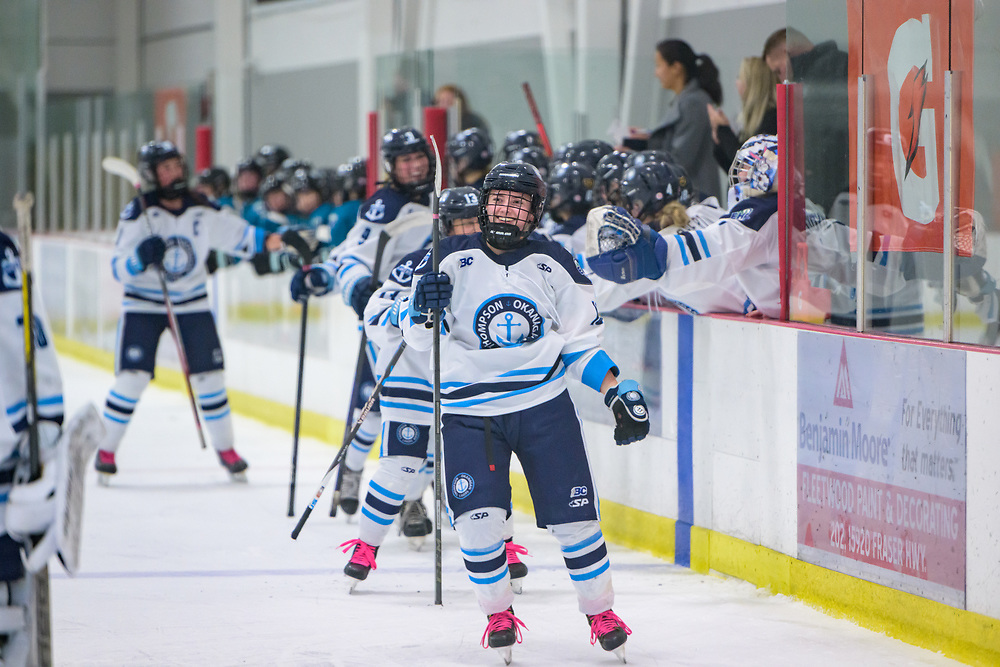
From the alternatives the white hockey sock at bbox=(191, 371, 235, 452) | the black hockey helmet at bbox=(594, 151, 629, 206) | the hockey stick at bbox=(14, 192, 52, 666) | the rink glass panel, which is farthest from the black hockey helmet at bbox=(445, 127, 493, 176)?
the hockey stick at bbox=(14, 192, 52, 666)

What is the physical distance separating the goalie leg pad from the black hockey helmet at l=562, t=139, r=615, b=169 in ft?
4.42

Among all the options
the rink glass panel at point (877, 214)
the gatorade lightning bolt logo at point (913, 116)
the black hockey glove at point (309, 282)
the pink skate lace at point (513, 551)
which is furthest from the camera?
the black hockey glove at point (309, 282)

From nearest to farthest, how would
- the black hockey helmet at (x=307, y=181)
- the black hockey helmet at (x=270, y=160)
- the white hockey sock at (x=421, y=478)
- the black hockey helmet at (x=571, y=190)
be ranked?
1. the white hockey sock at (x=421, y=478)
2. the black hockey helmet at (x=571, y=190)
3. the black hockey helmet at (x=307, y=181)
4. the black hockey helmet at (x=270, y=160)

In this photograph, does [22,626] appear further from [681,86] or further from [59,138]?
[59,138]

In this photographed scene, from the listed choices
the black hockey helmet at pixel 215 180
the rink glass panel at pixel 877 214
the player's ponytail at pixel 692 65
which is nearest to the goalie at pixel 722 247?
the rink glass panel at pixel 877 214

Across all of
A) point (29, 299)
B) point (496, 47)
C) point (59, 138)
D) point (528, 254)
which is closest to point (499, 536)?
point (528, 254)

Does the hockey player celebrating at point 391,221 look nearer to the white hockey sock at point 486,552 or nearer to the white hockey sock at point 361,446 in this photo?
the white hockey sock at point 361,446

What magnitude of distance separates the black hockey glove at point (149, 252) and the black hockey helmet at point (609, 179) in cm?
209

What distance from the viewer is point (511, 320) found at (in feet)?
10.8

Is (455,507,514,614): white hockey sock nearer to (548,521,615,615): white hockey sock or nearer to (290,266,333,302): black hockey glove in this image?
(548,521,615,615): white hockey sock

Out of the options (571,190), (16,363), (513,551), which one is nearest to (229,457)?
(571,190)

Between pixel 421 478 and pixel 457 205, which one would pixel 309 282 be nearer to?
pixel 421 478

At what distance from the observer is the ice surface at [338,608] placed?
3391 millimetres

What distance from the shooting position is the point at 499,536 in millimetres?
3266
